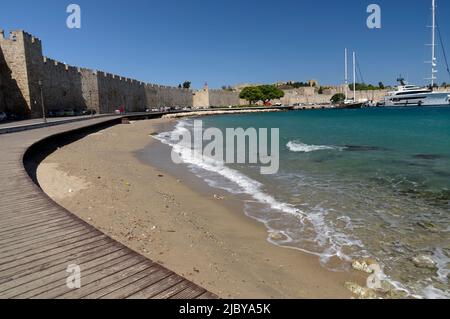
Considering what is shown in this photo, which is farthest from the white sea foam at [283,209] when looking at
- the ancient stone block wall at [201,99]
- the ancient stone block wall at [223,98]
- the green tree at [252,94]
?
the green tree at [252,94]

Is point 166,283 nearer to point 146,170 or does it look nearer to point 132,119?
point 146,170

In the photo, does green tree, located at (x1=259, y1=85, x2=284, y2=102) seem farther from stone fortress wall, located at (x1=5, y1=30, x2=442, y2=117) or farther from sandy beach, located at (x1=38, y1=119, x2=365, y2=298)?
sandy beach, located at (x1=38, y1=119, x2=365, y2=298)

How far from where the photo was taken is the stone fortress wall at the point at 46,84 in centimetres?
2706

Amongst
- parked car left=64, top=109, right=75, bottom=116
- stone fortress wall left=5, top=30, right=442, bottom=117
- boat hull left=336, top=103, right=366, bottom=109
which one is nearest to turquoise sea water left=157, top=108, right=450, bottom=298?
stone fortress wall left=5, top=30, right=442, bottom=117

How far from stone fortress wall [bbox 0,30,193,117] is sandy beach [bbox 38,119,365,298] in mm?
16614

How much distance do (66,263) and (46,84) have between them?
3245 cm

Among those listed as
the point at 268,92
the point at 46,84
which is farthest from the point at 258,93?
the point at 46,84

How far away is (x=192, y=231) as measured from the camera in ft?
18.3

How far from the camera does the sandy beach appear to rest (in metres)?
4.02

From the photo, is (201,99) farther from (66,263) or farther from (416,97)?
(66,263)

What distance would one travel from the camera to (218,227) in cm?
594

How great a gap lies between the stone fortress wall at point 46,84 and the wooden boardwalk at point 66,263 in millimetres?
20486
